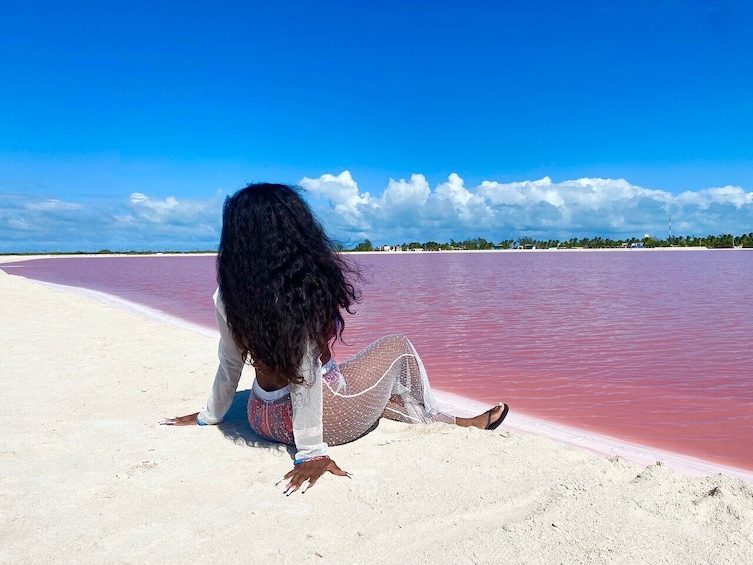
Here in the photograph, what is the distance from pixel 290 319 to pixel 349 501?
0.93 m

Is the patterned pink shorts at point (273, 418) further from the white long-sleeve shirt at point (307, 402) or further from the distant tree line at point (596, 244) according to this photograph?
the distant tree line at point (596, 244)

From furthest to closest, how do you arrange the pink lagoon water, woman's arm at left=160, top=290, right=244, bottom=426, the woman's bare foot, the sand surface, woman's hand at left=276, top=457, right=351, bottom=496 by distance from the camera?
the pink lagoon water
the woman's bare foot
woman's arm at left=160, top=290, right=244, bottom=426
woman's hand at left=276, top=457, right=351, bottom=496
the sand surface

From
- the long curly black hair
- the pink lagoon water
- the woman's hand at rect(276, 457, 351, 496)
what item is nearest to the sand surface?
the woman's hand at rect(276, 457, 351, 496)

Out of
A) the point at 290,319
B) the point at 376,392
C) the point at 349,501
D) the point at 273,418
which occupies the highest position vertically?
the point at 290,319

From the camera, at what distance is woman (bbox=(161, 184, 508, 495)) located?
2807 mm

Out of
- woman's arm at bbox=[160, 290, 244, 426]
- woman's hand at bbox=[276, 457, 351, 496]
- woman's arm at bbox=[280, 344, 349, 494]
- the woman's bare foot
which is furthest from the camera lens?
the woman's bare foot

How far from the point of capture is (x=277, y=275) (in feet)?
9.20

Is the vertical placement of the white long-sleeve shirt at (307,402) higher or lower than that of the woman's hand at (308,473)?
higher

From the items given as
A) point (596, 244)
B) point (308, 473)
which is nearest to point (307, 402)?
point (308, 473)

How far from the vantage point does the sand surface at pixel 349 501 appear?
226cm

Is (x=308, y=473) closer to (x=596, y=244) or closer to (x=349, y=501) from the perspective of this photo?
(x=349, y=501)

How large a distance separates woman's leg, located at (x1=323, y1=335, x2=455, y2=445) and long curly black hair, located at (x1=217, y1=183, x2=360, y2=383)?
39cm

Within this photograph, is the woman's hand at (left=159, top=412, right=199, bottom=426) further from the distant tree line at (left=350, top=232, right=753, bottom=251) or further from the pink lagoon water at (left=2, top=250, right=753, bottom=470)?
the distant tree line at (left=350, top=232, right=753, bottom=251)

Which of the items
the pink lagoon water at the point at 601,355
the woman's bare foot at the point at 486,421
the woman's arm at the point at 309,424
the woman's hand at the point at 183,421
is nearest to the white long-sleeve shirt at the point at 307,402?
the woman's arm at the point at 309,424
